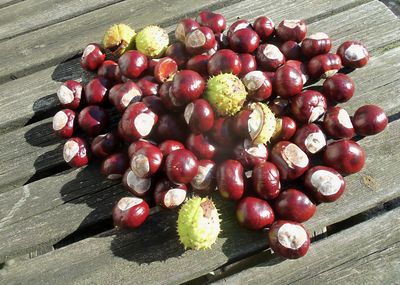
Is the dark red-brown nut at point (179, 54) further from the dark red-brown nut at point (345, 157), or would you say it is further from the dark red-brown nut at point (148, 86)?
the dark red-brown nut at point (345, 157)

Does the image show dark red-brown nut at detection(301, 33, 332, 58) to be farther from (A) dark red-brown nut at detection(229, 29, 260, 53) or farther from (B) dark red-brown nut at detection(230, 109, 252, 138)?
(B) dark red-brown nut at detection(230, 109, 252, 138)

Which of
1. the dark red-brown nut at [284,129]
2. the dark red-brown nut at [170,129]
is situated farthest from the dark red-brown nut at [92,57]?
the dark red-brown nut at [284,129]

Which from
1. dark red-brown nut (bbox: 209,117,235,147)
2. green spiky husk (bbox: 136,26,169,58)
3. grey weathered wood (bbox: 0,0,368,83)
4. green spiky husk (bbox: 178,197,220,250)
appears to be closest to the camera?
green spiky husk (bbox: 178,197,220,250)

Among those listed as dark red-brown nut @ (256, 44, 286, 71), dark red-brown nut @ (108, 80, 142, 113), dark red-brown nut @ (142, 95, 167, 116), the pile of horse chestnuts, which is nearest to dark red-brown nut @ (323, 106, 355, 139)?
the pile of horse chestnuts

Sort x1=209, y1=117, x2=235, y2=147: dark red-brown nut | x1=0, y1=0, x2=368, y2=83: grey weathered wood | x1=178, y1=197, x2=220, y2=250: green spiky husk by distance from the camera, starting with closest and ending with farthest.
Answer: x1=178, y1=197, x2=220, y2=250: green spiky husk < x1=209, y1=117, x2=235, y2=147: dark red-brown nut < x1=0, y1=0, x2=368, y2=83: grey weathered wood

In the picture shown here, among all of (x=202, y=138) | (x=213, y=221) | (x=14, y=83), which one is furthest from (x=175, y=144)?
(x=14, y=83)

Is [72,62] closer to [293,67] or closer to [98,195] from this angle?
[98,195]
